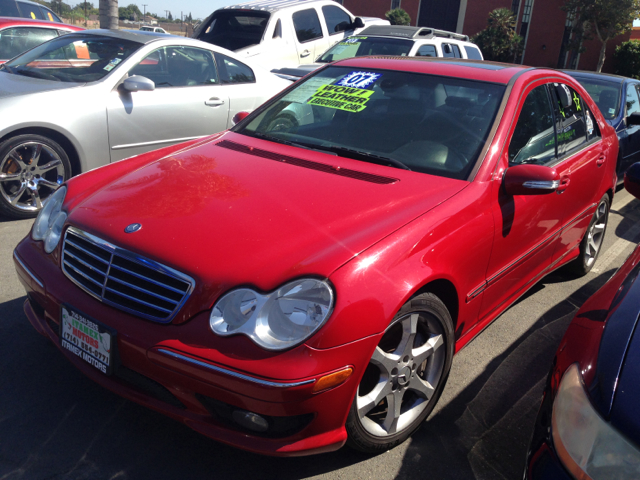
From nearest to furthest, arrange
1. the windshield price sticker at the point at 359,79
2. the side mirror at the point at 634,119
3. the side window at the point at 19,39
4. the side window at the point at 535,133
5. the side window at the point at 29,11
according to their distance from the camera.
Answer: the side window at the point at 535,133, the windshield price sticker at the point at 359,79, the side mirror at the point at 634,119, the side window at the point at 19,39, the side window at the point at 29,11

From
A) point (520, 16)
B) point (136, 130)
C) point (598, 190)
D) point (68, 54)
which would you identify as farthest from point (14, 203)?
point (520, 16)

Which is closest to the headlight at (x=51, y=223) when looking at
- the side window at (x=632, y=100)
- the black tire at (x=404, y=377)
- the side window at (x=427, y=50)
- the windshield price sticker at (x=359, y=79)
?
the black tire at (x=404, y=377)

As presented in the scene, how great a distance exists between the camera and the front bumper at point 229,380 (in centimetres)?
186

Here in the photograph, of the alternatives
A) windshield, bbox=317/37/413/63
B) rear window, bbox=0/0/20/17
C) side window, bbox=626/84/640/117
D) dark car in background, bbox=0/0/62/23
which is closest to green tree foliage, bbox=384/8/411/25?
windshield, bbox=317/37/413/63

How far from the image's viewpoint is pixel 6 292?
11.0 feet

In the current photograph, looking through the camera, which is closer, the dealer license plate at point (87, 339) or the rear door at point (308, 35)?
the dealer license plate at point (87, 339)

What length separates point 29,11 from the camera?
1011 centimetres

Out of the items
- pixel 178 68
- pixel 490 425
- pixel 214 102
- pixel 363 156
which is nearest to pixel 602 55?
pixel 214 102

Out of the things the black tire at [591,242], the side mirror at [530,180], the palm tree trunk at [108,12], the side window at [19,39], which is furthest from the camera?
the palm tree trunk at [108,12]

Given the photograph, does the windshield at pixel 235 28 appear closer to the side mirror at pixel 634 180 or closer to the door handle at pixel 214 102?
the door handle at pixel 214 102

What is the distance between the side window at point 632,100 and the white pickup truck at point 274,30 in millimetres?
5285

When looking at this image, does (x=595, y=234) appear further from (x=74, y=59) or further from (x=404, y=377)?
(x=74, y=59)

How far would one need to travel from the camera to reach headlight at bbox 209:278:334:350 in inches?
74.9

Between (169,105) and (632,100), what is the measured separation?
5.64 meters
